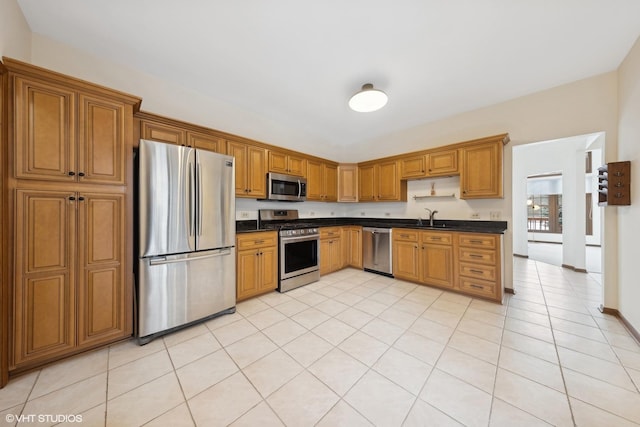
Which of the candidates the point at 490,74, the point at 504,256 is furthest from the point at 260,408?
the point at 490,74

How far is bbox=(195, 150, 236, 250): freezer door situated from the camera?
235cm

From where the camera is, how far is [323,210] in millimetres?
4977

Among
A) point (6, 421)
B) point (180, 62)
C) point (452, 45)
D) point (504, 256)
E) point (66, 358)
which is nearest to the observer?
point (6, 421)

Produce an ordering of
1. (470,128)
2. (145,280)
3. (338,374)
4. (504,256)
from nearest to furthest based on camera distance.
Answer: (338,374) → (145,280) → (504,256) → (470,128)

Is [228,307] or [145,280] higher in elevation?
[145,280]

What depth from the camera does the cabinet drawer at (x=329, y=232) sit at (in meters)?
4.07

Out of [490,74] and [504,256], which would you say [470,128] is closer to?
[490,74]

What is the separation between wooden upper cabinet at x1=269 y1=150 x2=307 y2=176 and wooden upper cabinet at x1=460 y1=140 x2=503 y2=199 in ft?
8.62

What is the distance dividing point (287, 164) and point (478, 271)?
130 inches

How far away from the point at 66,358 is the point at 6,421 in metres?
0.59

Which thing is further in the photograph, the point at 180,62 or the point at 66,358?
the point at 180,62

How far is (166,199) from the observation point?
2.12 meters

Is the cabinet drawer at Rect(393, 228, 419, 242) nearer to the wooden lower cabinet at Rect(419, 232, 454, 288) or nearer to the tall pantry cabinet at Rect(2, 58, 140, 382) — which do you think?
the wooden lower cabinet at Rect(419, 232, 454, 288)

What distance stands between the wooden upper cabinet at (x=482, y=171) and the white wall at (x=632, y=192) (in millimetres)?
1045
